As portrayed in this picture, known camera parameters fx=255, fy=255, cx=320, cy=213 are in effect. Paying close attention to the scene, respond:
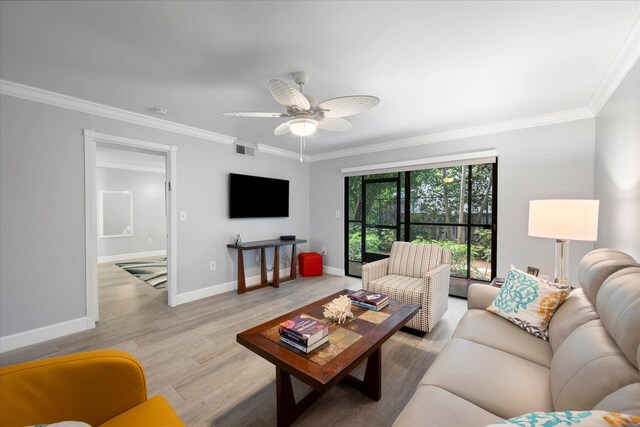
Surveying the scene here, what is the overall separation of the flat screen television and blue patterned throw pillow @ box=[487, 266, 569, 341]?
3460 mm

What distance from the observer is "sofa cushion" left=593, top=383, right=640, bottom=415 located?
685 millimetres

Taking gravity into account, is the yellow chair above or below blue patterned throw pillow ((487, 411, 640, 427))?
below

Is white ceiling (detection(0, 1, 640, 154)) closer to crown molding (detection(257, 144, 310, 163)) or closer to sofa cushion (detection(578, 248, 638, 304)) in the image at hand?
sofa cushion (detection(578, 248, 638, 304))

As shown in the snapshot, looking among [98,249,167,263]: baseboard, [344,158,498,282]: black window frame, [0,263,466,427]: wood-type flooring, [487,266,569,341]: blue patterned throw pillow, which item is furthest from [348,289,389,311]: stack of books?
[98,249,167,263]: baseboard

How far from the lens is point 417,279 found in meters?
2.89

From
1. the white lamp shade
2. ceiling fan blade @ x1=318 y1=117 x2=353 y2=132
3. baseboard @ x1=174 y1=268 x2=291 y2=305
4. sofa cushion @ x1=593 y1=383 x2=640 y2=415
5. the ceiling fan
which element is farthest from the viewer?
baseboard @ x1=174 y1=268 x2=291 y2=305

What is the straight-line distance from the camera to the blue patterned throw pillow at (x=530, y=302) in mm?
1642

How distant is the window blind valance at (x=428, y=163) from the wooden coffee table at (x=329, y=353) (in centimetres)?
240

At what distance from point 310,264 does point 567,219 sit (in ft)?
12.0

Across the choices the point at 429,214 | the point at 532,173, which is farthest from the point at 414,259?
the point at 532,173

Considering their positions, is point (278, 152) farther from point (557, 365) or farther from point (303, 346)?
point (557, 365)

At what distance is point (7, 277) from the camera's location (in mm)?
2316

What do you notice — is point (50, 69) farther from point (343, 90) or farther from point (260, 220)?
point (260, 220)

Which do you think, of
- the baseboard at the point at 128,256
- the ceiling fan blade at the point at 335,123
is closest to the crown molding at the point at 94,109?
the ceiling fan blade at the point at 335,123
